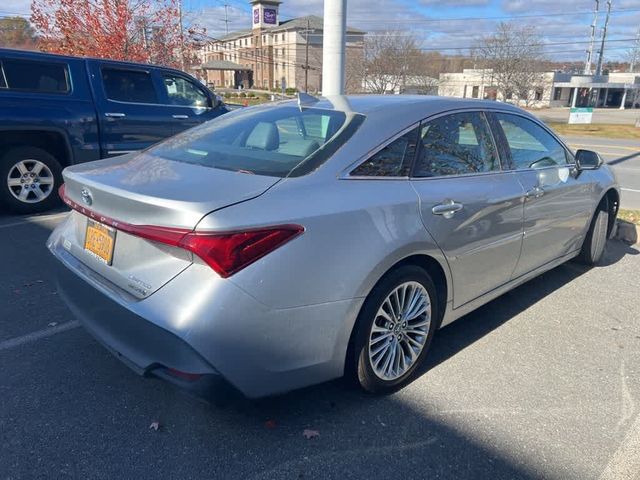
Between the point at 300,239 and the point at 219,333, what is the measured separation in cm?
52

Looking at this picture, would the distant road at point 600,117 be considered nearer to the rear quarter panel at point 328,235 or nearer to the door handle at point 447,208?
the door handle at point 447,208

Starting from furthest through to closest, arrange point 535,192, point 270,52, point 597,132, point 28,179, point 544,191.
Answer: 1. point 270,52
2. point 597,132
3. point 28,179
4. point 544,191
5. point 535,192

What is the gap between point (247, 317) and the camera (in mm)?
2104

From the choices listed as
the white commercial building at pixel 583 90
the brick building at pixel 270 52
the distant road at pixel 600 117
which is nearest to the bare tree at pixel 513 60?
the distant road at pixel 600 117

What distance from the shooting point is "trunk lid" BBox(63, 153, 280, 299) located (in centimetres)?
213

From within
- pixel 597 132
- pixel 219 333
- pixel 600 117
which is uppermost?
pixel 219 333

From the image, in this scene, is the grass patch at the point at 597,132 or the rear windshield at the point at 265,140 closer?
the rear windshield at the point at 265,140

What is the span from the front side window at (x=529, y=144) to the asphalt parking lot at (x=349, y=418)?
1278mm

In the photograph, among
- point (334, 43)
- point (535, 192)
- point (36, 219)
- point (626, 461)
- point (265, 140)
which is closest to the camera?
point (626, 461)

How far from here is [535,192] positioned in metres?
3.68

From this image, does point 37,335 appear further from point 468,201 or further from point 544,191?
point 544,191

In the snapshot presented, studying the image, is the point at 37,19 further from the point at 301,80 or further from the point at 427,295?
the point at 301,80

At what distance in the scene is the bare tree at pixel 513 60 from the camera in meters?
42.4

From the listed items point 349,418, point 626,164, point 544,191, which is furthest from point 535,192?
point 626,164
